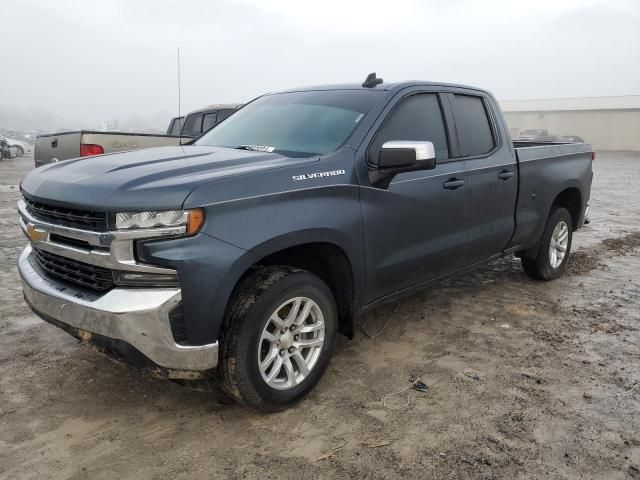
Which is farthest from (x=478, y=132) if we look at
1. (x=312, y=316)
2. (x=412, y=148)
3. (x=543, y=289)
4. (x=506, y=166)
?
(x=312, y=316)

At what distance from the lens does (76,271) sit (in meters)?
2.76

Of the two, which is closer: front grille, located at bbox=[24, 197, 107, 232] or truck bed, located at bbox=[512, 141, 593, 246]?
front grille, located at bbox=[24, 197, 107, 232]

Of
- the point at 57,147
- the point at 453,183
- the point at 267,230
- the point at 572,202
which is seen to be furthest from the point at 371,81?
the point at 57,147

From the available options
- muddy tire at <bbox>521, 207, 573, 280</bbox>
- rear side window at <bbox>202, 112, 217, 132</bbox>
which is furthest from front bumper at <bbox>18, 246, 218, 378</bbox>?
rear side window at <bbox>202, 112, 217, 132</bbox>

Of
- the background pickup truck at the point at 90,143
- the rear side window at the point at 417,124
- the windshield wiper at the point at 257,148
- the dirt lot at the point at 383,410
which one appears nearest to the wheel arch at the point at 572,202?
the dirt lot at the point at 383,410

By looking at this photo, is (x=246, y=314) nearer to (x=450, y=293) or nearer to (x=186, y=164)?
(x=186, y=164)

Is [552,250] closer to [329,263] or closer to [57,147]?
[329,263]

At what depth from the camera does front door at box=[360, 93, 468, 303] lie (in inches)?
132

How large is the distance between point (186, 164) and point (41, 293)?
1031 millimetres

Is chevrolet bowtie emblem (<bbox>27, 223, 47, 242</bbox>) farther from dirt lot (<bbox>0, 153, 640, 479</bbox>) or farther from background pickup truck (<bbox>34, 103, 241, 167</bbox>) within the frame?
background pickup truck (<bbox>34, 103, 241, 167</bbox>)

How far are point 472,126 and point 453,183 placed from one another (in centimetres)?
75

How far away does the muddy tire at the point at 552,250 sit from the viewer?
530 cm

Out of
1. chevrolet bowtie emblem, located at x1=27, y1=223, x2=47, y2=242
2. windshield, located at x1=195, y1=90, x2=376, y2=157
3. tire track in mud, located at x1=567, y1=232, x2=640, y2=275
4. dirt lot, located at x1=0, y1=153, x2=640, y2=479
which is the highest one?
windshield, located at x1=195, y1=90, x2=376, y2=157

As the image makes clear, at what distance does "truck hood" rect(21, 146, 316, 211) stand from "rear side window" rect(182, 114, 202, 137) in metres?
6.62
